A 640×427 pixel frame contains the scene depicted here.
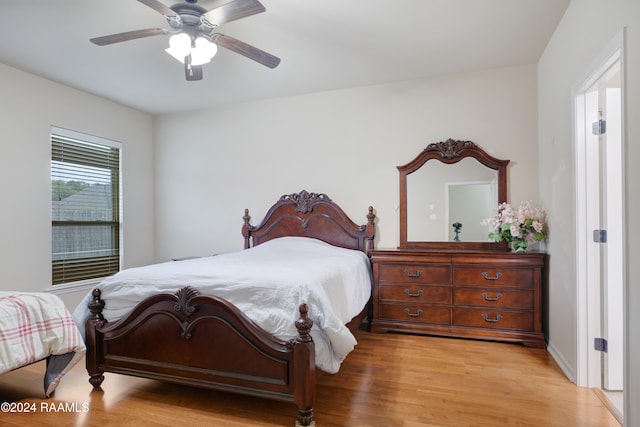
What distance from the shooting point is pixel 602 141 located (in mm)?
2340

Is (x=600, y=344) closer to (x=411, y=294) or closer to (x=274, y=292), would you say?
(x=411, y=294)

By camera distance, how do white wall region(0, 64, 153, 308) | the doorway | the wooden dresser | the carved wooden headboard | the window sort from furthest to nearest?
1. the carved wooden headboard
2. the window
3. white wall region(0, 64, 153, 308)
4. the wooden dresser
5. the doorway

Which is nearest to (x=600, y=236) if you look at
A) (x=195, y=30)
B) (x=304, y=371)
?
(x=304, y=371)

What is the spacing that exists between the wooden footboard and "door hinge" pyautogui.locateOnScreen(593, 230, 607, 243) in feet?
6.29

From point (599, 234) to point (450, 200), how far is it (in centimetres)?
156

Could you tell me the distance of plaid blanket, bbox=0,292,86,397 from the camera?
6.77 ft

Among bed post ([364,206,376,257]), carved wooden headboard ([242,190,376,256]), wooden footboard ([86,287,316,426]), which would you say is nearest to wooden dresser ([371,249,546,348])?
bed post ([364,206,376,257])

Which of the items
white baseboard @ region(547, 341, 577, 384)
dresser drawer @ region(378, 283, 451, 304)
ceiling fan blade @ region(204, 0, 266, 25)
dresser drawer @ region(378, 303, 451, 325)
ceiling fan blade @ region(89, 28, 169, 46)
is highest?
ceiling fan blade @ region(204, 0, 266, 25)

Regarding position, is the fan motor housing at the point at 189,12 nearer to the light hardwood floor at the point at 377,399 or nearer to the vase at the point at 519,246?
the light hardwood floor at the point at 377,399

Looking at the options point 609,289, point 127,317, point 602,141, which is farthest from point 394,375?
point 602,141

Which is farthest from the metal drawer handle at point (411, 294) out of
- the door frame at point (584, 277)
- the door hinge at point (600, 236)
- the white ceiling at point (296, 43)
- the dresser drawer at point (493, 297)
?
the white ceiling at point (296, 43)

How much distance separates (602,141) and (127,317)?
10.7 feet

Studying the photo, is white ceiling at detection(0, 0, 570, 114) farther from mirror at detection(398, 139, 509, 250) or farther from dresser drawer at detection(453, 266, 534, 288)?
dresser drawer at detection(453, 266, 534, 288)

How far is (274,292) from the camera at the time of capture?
2.09 m
